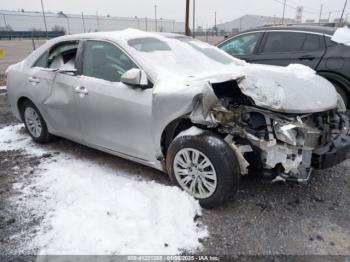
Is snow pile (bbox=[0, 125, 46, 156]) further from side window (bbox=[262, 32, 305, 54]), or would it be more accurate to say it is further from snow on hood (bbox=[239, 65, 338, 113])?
side window (bbox=[262, 32, 305, 54])

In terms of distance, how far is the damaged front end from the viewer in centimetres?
278

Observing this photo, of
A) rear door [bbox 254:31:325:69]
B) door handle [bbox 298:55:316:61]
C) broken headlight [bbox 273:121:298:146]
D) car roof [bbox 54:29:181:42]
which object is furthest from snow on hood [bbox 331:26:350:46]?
broken headlight [bbox 273:121:298:146]

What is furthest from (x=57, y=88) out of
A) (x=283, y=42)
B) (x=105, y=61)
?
(x=283, y=42)

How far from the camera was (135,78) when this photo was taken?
3143mm

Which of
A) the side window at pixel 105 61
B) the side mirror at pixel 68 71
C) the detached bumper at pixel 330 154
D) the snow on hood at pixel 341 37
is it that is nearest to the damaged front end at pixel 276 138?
the detached bumper at pixel 330 154

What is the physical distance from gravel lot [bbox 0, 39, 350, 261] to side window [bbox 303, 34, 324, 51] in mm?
2586

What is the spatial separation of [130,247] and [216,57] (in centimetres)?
265

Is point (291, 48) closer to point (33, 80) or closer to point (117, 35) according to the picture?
point (117, 35)

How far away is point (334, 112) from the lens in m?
3.36

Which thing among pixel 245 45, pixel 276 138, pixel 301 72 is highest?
pixel 301 72

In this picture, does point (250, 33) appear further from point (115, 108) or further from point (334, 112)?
point (115, 108)

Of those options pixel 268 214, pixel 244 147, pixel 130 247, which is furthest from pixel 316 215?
pixel 130 247

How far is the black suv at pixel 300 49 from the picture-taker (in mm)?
5410

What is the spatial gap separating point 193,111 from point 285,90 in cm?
89
